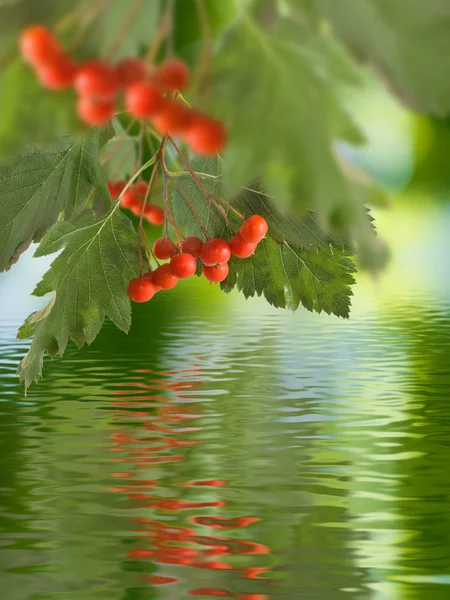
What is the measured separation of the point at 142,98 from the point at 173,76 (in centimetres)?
2

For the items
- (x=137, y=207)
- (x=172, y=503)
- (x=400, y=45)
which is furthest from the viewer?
(x=172, y=503)

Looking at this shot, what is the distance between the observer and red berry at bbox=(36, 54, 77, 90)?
1.40 feet

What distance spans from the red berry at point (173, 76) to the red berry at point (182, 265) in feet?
2.17

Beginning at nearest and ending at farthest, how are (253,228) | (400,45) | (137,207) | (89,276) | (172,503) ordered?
(400,45)
(253,228)
(89,276)
(137,207)
(172,503)

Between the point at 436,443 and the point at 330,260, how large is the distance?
1.78 meters

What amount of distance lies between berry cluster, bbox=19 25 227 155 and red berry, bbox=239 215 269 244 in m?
0.64

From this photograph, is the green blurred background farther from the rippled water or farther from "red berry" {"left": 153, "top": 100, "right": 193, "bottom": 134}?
"red berry" {"left": 153, "top": 100, "right": 193, "bottom": 134}

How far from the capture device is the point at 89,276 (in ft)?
3.96

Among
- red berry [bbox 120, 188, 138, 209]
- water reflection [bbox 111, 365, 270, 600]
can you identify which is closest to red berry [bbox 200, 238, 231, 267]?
red berry [bbox 120, 188, 138, 209]

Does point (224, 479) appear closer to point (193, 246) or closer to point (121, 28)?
point (193, 246)

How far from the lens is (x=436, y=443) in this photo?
117 inches

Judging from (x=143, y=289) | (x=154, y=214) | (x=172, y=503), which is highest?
(x=154, y=214)

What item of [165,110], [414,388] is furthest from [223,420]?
[165,110]

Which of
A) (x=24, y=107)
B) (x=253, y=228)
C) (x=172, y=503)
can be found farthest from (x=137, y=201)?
(x=172, y=503)
